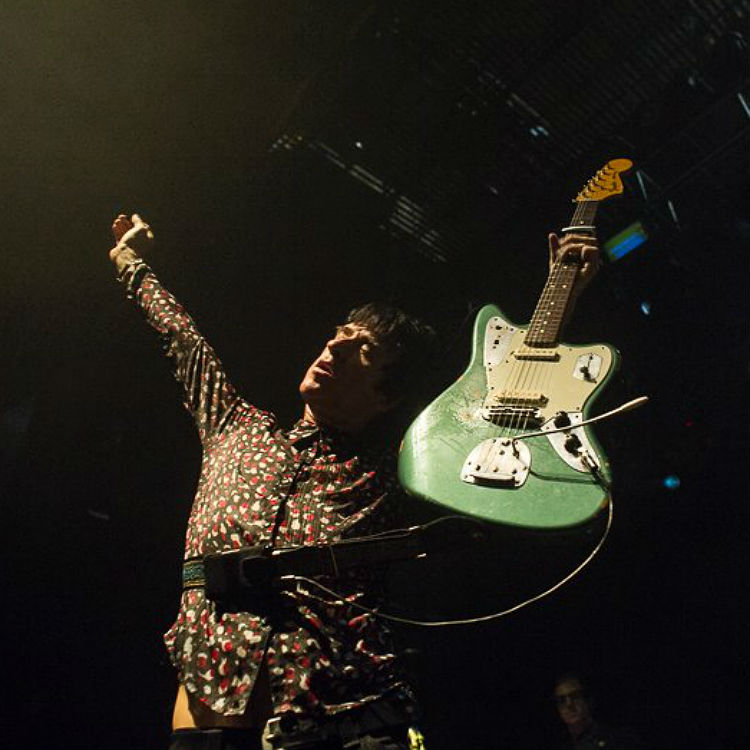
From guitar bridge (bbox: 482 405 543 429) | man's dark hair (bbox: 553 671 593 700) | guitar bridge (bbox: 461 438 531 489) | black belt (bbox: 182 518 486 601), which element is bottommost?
man's dark hair (bbox: 553 671 593 700)

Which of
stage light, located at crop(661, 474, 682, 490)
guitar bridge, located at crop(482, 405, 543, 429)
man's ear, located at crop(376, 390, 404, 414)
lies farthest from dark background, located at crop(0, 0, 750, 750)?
guitar bridge, located at crop(482, 405, 543, 429)

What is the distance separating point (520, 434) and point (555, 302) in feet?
2.02

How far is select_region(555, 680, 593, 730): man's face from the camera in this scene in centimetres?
412

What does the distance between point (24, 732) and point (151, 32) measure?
357cm

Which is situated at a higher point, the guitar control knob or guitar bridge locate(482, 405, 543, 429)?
guitar bridge locate(482, 405, 543, 429)

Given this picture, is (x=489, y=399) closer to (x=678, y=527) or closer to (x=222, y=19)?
(x=222, y=19)

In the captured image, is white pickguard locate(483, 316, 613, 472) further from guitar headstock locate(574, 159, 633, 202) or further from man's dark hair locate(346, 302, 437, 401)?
guitar headstock locate(574, 159, 633, 202)

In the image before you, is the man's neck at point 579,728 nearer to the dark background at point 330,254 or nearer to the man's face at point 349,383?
the dark background at point 330,254

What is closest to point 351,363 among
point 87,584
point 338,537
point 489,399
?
point 489,399

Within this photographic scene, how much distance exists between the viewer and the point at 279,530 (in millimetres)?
1515

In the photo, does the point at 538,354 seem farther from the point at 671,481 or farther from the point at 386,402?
the point at 671,481

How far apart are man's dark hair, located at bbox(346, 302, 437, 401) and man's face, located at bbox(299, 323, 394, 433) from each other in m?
0.03

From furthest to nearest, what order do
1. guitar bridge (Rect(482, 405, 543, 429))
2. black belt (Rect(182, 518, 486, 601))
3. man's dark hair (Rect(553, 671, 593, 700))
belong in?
1. man's dark hair (Rect(553, 671, 593, 700))
2. guitar bridge (Rect(482, 405, 543, 429))
3. black belt (Rect(182, 518, 486, 601))

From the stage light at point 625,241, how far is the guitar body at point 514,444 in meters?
2.25
